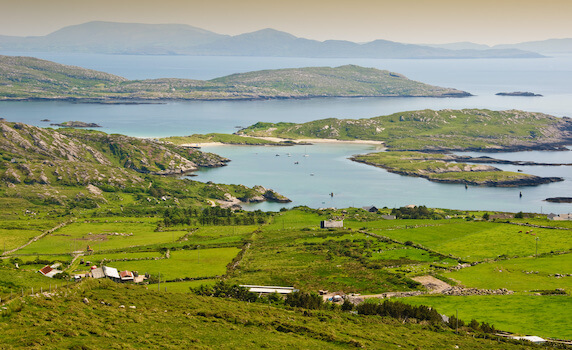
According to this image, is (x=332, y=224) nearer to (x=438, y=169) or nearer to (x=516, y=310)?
(x=516, y=310)

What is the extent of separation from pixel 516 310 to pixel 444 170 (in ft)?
341

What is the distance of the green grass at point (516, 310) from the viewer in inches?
1711

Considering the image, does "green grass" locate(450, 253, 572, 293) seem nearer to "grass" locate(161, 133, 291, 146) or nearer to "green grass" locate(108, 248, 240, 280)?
"green grass" locate(108, 248, 240, 280)

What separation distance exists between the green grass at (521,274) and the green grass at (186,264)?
23.6 metres

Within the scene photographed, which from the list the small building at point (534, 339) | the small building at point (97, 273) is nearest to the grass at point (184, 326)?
the small building at point (534, 339)

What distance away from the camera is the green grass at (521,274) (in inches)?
2184

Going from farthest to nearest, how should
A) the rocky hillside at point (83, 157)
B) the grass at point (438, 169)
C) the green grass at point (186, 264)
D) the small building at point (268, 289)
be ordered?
the grass at point (438, 169), the rocky hillside at point (83, 157), the green grass at point (186, 264), the small building at point (268, 289)

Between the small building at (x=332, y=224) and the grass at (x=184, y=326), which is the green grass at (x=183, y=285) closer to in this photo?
the grass at (x=184, y=326)

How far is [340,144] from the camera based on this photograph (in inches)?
7766

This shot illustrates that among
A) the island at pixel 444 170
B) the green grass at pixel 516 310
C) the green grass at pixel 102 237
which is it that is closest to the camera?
the green grass at pixel 516 310

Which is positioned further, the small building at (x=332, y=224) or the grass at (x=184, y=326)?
the small building at (x=332, y=224)

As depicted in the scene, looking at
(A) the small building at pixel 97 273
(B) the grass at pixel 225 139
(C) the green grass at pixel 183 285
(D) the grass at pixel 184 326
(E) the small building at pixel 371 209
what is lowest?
(E) the small building at pixel 371 209

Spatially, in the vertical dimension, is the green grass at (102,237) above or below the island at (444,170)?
below

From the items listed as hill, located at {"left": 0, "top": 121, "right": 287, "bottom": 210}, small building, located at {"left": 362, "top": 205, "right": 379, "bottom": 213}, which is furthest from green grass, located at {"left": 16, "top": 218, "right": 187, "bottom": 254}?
small building, located at {"left": 362, "top": 205, "right": 379, "bottom": 213}
